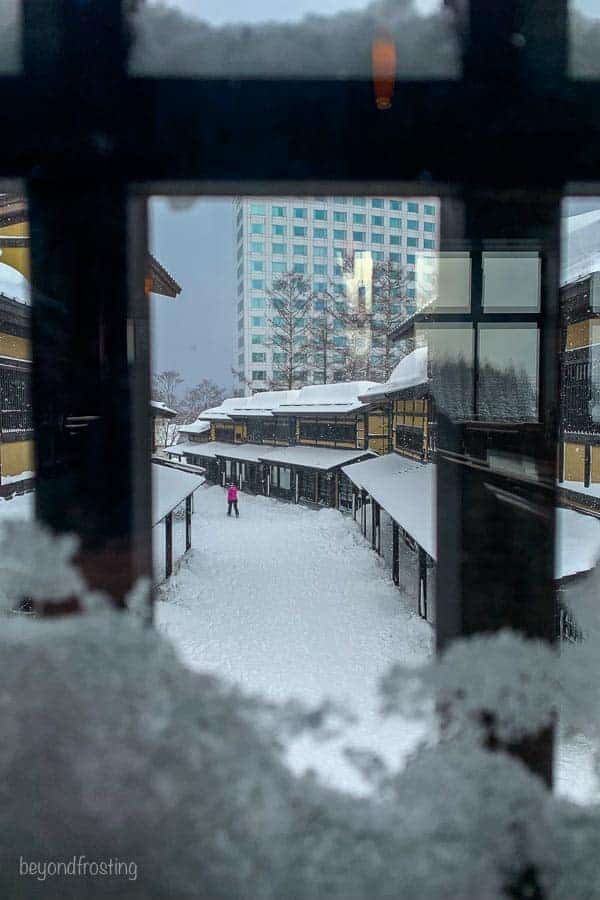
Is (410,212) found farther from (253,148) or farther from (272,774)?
(272,774)

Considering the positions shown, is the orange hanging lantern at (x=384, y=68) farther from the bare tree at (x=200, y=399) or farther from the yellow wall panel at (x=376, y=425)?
the yellow wall panel at (x=376, y=425)

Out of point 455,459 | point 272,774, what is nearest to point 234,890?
point 272,774

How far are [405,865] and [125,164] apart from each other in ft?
4.96

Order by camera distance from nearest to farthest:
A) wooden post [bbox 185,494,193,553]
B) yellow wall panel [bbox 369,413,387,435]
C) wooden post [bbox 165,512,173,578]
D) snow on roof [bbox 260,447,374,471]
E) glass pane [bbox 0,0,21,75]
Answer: glass pane [bbox 0,0,21,75]
wooden post [bbox 165,512,173,578]
wooden post [bbox 185,494,193,553]
yellow wall panel [bbox 369,413,387,435]
snow on roof [bbox 260,447,374,471]

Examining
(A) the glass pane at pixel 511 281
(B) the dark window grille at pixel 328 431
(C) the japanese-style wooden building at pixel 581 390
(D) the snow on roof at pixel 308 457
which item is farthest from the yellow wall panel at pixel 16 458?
(D) the snow on roof at pixel 308 457

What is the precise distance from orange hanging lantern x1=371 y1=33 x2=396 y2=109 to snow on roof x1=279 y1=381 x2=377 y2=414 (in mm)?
657

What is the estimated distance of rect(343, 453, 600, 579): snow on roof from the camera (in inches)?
35.1

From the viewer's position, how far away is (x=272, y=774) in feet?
2.67

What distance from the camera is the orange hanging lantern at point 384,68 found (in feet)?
2.64

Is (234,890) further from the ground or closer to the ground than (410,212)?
closer to the ground

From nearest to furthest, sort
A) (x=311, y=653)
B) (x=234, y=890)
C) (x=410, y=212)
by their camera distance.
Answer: (x=234, y=890), (x=410, y=212), (x=311, y=653)

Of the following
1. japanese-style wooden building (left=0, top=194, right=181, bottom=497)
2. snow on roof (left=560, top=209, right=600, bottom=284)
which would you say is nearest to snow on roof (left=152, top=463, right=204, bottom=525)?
japanese-style wooden building (left=0, top=194, right=181, bottom=497)

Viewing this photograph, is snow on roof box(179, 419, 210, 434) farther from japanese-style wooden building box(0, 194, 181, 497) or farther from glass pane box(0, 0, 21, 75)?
glass pane box(0, 0, 21, 75)

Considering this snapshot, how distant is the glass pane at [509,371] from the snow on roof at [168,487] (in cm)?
77
